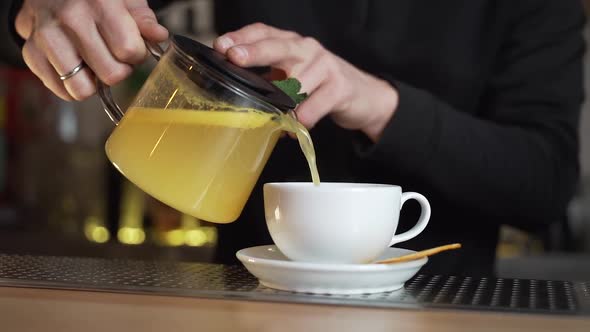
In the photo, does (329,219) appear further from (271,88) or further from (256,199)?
(256,199)

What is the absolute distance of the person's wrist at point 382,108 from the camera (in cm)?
104

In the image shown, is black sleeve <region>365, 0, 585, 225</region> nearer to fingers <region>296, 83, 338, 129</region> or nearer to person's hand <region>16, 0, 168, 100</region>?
fingers <region>296, 83, 338, 129</region>

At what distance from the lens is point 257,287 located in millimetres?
686

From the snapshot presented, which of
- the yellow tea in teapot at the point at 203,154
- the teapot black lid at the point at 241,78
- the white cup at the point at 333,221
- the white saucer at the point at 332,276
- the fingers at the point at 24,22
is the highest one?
the fingers at the point at 24,22

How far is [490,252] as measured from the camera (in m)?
1.32

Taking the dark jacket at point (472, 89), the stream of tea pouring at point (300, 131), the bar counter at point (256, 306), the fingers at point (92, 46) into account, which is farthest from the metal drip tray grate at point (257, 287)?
the dark jacket at point (472, 89)

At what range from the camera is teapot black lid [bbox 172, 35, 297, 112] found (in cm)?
67

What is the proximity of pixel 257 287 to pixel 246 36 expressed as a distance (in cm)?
31

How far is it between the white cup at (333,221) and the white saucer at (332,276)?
41 mm

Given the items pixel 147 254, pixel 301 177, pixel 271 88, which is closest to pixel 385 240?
pixel 271 88

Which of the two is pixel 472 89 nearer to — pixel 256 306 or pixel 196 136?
pixel 196 136

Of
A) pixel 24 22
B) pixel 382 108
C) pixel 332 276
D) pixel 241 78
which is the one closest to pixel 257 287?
pixel 332 276

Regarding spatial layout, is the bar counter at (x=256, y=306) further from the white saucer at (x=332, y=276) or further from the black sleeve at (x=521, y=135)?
the black sleeve at (x=521, y=135)

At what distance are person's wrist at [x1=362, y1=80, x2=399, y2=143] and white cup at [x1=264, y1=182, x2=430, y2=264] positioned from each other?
1.09 feet
